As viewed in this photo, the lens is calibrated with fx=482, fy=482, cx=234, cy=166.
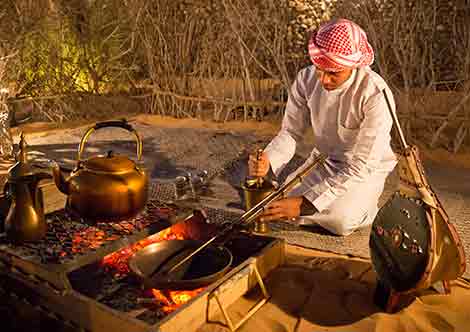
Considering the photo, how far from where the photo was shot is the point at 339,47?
2.70m

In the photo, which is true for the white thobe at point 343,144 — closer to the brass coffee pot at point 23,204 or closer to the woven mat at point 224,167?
the woven mat at point 224,167

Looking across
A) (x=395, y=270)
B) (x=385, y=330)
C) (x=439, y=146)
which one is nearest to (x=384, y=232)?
(x=395, y=270)

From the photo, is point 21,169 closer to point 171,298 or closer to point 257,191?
point 171,298

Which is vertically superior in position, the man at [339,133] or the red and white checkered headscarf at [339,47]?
the red and white checkered headscarf at [339,47]

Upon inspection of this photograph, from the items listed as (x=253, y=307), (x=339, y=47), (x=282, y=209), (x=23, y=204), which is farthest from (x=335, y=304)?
(x=23, y=204)

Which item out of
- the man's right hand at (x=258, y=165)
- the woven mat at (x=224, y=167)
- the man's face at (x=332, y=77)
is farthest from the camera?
the woven mat at (x=224, y=167)

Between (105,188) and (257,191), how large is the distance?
121 cm

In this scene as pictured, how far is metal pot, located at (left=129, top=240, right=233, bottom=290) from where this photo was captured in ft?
7.45

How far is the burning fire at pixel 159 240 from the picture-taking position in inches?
87.0

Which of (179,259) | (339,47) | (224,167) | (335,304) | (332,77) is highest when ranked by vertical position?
→ (339,47)

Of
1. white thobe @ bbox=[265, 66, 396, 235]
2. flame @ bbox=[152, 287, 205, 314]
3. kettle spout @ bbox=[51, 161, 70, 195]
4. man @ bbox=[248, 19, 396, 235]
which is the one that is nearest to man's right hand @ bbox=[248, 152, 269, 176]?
man @ bbox=[248, 19, 396, 235]

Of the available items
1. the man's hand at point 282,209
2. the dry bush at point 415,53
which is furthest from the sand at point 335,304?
the dry bush at point 415,53

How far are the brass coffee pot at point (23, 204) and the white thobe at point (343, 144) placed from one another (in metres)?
A: 1.52

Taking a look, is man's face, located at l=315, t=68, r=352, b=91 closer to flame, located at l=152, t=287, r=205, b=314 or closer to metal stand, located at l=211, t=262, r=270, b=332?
metal stand, located at l=211, t=262, r=270, b=332
